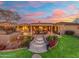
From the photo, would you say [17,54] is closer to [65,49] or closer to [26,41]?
[26,41]

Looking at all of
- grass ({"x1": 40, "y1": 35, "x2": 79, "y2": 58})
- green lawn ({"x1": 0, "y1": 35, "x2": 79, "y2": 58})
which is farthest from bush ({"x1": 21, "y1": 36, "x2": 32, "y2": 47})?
grass ({"x1": 40, "y1": 35, "x2": 79, "y2": 58})

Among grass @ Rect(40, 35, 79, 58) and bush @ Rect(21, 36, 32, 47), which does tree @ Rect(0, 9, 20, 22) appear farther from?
grass @ Rect(40, 35, 79, 58)

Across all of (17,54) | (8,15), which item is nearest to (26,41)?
(17,54)

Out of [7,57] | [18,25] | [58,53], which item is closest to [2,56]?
[7,57]

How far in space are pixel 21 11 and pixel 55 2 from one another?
1.15ft

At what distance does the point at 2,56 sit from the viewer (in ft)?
9.23

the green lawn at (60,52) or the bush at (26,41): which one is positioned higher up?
the bush at (26,41)

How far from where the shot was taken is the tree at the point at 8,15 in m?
2.81

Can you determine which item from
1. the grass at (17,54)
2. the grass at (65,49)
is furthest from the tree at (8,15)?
the grass at (65,49)

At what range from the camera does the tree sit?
2.81 metres

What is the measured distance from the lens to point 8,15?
282cm

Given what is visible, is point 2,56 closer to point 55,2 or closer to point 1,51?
point 1,51

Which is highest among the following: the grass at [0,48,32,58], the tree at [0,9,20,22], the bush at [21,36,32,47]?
the tree at [0,9,20,22]

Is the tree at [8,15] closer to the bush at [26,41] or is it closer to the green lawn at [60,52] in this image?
the bush at [26,41]
